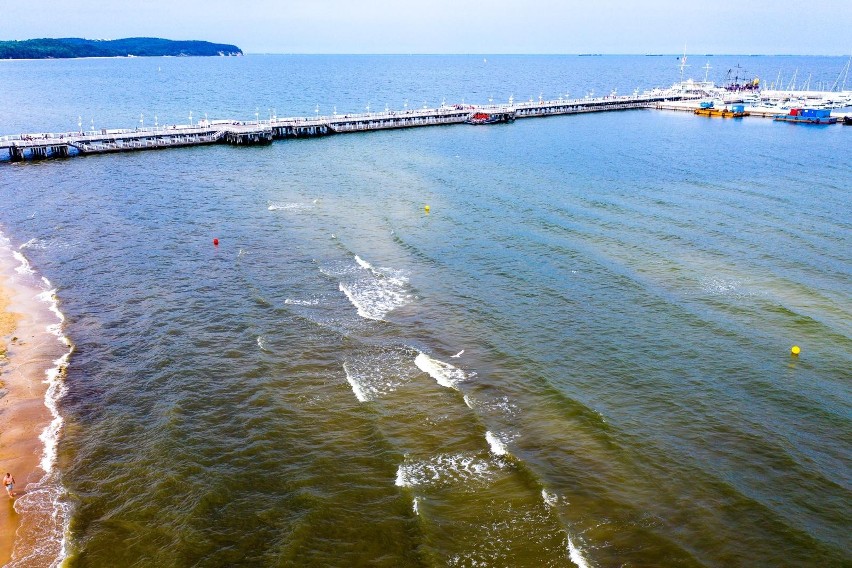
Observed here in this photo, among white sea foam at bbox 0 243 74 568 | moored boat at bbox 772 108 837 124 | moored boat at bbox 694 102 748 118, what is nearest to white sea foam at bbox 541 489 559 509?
white sea foam at bbox 0 243 74 568

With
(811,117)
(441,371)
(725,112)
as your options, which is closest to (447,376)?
(441,371)

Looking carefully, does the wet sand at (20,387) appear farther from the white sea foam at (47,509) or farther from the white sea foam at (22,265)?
the white sea foam at (22,265)

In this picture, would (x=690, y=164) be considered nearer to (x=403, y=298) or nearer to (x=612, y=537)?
(x=403, y=298)

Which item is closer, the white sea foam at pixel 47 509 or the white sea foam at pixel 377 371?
the white sea foam at pixel 47 509

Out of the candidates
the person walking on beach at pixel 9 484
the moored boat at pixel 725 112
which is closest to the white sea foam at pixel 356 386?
the person walking on beach at pixel 9 484

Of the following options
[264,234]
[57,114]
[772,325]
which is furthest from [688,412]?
[57,114]

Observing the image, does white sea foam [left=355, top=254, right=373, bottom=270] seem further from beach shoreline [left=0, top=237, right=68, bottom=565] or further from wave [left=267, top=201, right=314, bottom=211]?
beach shoreline [left=0, top=237, right=68, bottom=565]

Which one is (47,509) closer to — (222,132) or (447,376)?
(447,376)

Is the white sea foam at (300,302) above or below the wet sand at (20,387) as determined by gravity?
above
